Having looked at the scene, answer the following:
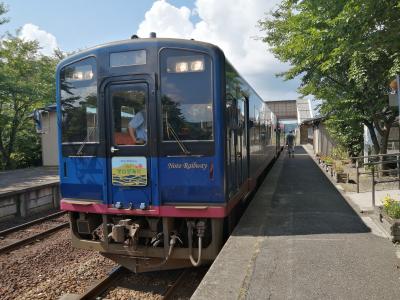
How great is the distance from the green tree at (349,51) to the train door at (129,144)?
12.5 feet

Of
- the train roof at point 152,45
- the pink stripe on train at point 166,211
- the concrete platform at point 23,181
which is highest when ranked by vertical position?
the train roof at point 152,45

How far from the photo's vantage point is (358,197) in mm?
9250

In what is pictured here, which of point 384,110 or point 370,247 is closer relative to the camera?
point 370,247

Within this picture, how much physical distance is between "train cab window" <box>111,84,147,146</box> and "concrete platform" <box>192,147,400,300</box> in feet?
6.25

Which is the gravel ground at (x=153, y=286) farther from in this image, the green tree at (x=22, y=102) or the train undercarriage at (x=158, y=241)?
the green tree at (x=22, y=102)

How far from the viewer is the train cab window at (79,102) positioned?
18.0 ft

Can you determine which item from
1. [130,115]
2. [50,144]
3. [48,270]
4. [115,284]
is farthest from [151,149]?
[50,144]

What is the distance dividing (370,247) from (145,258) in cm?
299

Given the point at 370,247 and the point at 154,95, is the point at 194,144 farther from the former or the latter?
the point at 370,247

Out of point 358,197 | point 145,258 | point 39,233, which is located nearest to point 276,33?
point 358,197

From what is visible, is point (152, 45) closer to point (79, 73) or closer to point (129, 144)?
point (79, 73)

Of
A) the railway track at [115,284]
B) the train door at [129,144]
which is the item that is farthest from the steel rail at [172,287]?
the train door at [129,144]

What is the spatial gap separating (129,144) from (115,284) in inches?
82.5

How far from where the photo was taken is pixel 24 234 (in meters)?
9.06
